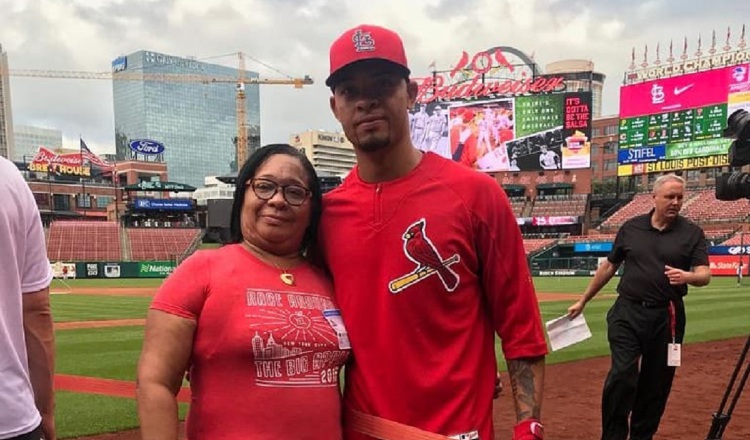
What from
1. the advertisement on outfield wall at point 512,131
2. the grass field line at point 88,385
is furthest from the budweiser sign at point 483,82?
the grass field line at point 88,385

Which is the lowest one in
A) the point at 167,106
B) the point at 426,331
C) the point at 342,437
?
the point at 342,437

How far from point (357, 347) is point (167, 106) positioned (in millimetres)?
154861

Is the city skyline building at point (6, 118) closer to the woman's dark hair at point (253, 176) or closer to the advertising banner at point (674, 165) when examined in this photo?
the advertising banner at point (674, 165)

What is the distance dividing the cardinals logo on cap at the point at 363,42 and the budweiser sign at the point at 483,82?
51.6 metres

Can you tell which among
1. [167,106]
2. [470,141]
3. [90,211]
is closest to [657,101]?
[470,141]

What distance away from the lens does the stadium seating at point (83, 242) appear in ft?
169

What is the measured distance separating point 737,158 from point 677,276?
1283 millimetres

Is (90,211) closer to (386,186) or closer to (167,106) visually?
(167,106)

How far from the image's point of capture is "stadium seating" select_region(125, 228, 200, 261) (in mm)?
54031

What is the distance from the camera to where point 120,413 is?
22.8ft

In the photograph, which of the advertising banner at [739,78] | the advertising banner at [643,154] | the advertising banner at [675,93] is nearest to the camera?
the advertising banner at [739,78]

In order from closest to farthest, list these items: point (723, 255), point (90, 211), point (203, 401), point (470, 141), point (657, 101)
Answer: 1. point (203, 401)
2. point (723, 255)
3. point (657, 101)
4. point (470, 141)
5. point (90, 211)

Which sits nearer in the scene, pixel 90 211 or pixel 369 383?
pixel 369 383

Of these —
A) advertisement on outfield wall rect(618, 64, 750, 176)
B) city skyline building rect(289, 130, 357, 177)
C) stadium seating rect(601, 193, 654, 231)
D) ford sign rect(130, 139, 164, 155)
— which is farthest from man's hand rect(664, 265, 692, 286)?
city skyline building rect(289, 130, 357, 177)
